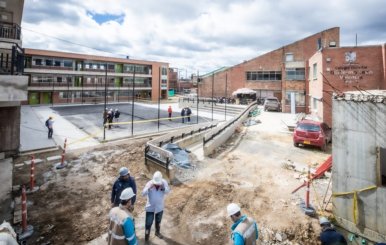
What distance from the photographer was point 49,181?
30.0ft

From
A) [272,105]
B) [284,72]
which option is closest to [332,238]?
[272,105]

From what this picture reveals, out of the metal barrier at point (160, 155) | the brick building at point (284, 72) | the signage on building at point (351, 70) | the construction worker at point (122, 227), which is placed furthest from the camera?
the brick building at point (284, 72)

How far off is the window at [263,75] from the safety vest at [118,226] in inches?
1455

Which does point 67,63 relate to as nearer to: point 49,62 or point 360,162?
point 49,62

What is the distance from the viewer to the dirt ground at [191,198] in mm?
5898

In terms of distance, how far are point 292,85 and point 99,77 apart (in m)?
36.7

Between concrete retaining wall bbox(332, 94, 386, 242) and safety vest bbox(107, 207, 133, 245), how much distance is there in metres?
5.48

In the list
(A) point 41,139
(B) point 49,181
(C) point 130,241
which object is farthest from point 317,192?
(A) point 41,139

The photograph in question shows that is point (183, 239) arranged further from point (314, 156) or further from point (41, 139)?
point (41, 139)

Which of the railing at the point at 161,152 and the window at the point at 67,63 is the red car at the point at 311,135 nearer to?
the railing at the point at 161,152

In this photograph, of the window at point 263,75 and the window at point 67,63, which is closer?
the window at point 263,75

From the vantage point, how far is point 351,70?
62.1 feet

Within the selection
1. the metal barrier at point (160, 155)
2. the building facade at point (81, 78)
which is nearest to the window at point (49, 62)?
the building facade at point (81, 78)

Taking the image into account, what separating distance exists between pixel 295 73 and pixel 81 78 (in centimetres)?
3852
